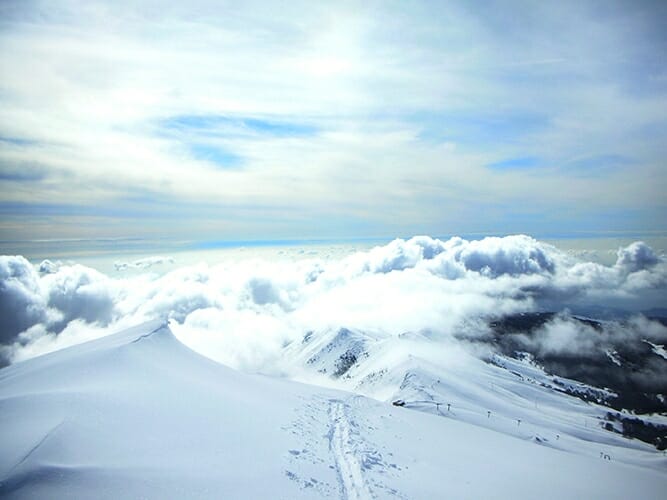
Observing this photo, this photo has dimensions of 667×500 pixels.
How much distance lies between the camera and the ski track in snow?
66.4 ft

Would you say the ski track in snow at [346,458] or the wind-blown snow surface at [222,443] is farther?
the ski track in snow at [346,458]

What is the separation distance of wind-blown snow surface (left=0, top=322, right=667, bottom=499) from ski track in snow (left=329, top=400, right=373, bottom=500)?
107 millimetres

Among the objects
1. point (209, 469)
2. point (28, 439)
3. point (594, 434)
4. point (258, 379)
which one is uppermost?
point (28, 439)

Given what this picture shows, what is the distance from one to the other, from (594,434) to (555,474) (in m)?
143

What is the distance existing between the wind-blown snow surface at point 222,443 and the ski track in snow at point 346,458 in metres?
0.11

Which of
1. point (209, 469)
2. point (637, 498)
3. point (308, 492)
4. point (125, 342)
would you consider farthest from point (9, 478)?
point (637, 498)

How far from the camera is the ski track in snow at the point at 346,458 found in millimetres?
20250

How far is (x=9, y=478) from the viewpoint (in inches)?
521

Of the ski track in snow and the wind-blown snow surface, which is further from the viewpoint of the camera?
the ski track in snow

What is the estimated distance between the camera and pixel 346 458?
24047 mm

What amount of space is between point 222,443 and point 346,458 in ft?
27.5

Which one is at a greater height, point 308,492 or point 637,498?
point 308,492

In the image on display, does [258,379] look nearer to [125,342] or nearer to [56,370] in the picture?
[125,342]

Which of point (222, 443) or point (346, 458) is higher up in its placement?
point (222, 443)
